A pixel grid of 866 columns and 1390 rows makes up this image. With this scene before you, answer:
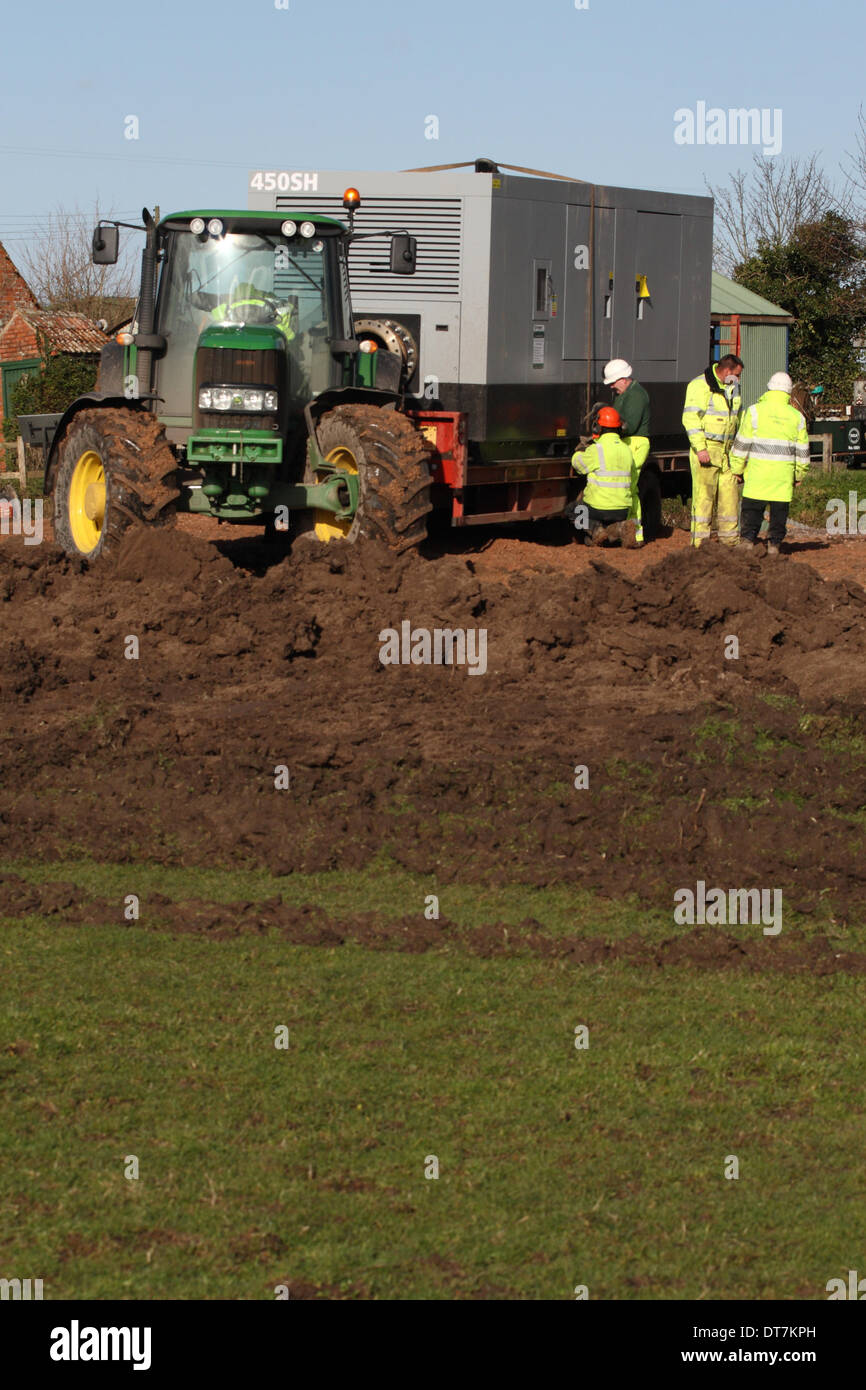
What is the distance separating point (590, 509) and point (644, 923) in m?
10.3

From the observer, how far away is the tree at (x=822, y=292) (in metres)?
38.9

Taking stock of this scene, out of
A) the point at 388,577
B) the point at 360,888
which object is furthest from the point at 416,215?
the point at 360,888

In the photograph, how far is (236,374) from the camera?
1398cm

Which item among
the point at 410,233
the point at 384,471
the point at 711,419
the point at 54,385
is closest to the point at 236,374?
the point at 384,471

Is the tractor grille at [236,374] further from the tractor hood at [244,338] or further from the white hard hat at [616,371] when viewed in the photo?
the white hard hat at [616,371]

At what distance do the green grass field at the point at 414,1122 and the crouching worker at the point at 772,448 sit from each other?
28.8 ft

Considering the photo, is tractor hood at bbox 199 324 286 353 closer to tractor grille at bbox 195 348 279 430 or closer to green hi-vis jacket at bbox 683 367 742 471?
A: tractor grille at bbox 195 348 279 430

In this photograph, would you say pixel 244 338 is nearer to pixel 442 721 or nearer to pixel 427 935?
pixel 442 721

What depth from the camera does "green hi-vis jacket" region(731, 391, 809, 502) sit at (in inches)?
595

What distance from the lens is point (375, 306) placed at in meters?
17.9

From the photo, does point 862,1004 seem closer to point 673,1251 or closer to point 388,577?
point 673,1251

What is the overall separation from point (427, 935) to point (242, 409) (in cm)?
773

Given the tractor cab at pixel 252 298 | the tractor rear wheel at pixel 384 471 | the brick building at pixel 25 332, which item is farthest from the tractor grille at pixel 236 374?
the brick building at pixel 25 332

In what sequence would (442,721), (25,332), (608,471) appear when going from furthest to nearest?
(25,332) → (608,471) → (442,721)
